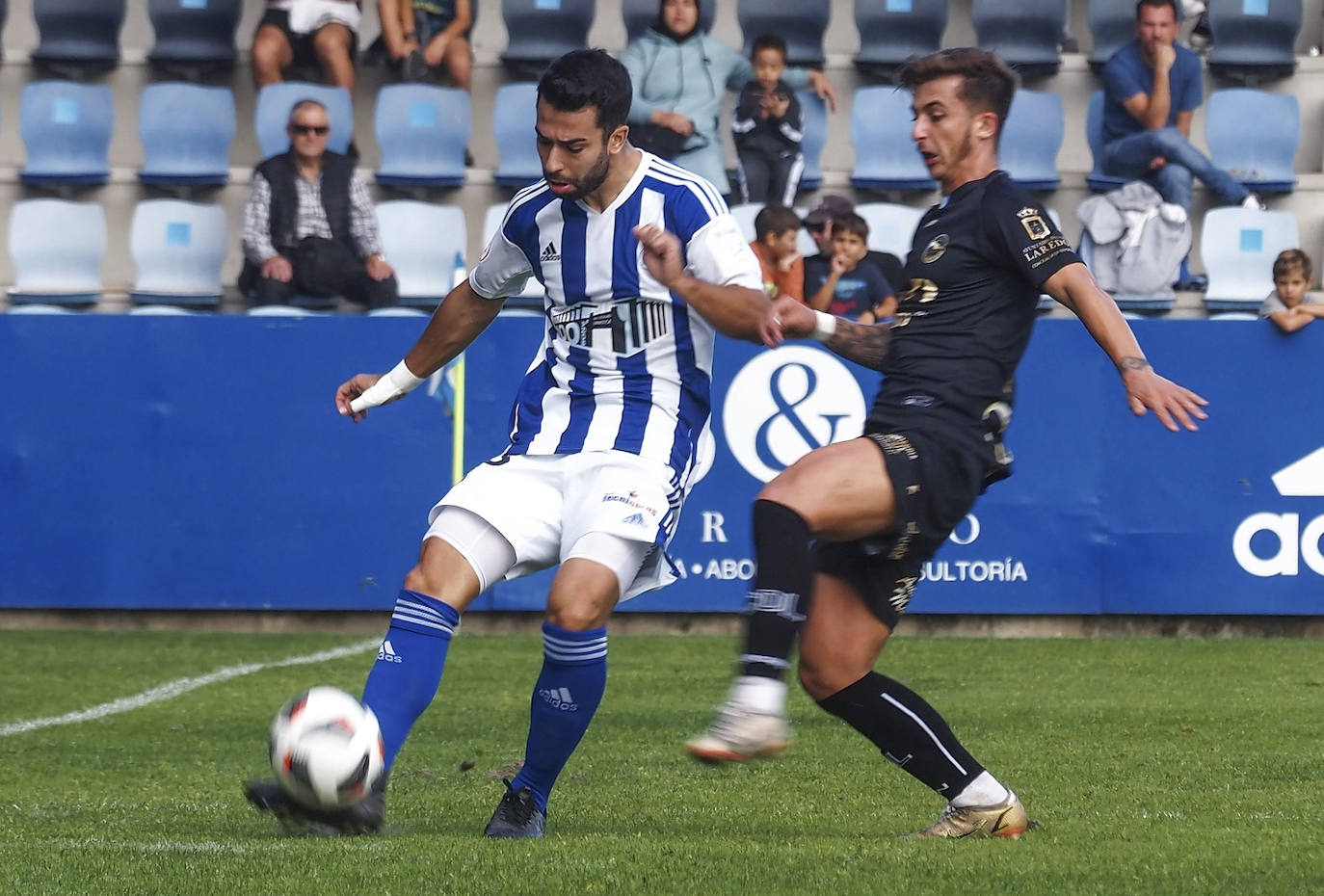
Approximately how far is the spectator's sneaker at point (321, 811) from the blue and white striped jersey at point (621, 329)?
1.02 m

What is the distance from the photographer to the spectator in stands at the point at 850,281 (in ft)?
35.9

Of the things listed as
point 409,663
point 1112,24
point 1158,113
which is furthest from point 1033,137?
point 409,663

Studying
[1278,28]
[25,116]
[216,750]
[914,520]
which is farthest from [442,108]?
[914,520]

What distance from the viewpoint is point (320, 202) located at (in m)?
11.6

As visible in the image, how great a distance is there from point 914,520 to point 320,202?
7.79 m

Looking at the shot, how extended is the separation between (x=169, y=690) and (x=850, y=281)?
Answer: 178 inches

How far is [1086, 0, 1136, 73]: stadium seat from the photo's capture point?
527 inches

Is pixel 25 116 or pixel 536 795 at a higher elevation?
pixel 25 116

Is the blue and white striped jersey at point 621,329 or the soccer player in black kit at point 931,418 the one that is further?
the blue and white striped jersey at point 621,329

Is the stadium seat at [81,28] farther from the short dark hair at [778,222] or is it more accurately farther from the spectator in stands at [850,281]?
the spectator in stands at [850,281]

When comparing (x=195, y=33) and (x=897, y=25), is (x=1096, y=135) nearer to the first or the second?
(x=897, y=25)

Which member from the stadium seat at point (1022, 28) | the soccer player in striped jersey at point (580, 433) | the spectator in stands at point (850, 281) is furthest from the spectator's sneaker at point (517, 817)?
the stadium seat at point (1022, 28)

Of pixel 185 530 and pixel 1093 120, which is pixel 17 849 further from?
pixel 1093 120

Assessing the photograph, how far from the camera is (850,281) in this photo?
11.0 meters
